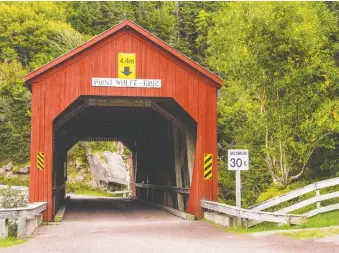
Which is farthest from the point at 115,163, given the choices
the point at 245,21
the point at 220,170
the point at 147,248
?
the point at 147,248

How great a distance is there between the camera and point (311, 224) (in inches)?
437

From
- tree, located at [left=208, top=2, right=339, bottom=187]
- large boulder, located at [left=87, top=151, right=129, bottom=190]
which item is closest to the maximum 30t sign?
tree, located at [left=208, top=2, right=339, bottom=187]

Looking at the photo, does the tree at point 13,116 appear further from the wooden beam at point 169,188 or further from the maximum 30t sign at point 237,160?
the maximum 30t sign at point 237,160

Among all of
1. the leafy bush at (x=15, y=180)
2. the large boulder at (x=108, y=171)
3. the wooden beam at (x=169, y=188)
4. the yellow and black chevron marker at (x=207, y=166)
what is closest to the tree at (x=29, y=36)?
the large boulder at (x=108, y=171)

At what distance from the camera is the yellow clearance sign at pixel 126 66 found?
15.4 m

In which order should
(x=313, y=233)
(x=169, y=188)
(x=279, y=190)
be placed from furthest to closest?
(x=169, y=188)
(x=279, y=190)
(x=313, y=233)

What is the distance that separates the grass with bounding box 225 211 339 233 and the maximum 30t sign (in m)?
1.35

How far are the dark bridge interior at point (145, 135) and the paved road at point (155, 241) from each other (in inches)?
138

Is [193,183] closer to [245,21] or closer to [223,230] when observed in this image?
[223,230]

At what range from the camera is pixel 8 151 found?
36.9 metres

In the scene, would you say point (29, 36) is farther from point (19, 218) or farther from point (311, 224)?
point (311, 224)

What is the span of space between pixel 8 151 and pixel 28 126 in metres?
2.76

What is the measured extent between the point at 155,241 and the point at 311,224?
11.4 feet

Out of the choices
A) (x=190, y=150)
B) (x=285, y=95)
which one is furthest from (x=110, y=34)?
(x=285, y=95)
